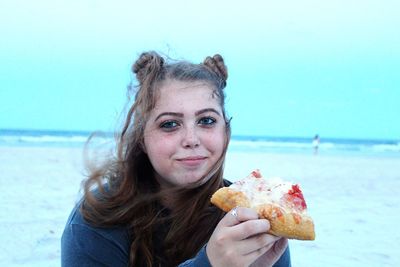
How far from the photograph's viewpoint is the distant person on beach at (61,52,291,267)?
2418mm

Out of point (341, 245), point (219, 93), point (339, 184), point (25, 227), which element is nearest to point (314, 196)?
point (339, 184)

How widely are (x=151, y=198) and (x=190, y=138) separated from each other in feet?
1.59

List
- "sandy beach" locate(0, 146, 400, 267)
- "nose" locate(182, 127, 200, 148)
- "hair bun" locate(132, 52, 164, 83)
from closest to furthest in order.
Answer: "nose" locate(182, 127, 200, 148)
"hair bun" locate(132, 52, 164, 83)
"sandy beach" locate(0, 146, 400, 267)

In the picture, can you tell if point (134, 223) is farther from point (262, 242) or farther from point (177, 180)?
point (262, 242)

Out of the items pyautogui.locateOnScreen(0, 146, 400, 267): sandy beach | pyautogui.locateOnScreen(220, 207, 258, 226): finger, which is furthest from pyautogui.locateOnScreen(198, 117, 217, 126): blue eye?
pyautogui.locateOnScreen(0, 146, 400, 267): sandy beach

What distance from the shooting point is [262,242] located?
A: 1.95 m

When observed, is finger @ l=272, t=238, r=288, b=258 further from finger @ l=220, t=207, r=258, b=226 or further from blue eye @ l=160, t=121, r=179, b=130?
blue eye @ l=160, t=121, r=179, b=130

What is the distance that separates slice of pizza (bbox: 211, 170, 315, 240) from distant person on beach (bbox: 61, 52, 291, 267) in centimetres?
28

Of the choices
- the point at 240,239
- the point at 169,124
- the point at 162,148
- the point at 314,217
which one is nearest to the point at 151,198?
the point at 162,148

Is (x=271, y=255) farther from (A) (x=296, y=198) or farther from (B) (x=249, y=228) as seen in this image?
(B) (x=249, y=228)

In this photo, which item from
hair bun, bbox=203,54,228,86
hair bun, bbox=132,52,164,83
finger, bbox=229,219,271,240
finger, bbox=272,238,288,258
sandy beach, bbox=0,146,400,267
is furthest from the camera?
sandy beach, bbox=0,146,400,267

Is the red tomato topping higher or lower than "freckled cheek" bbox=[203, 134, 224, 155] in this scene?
lower

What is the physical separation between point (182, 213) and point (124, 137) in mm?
568

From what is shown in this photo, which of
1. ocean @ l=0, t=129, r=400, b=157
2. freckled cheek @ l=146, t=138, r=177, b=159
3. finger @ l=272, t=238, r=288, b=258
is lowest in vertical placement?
ocean @ l=0, t=129, r=400, b=157
